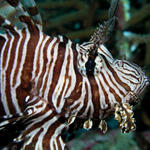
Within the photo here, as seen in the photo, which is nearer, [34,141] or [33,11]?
[34,141]

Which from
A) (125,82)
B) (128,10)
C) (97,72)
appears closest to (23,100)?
(97,72)

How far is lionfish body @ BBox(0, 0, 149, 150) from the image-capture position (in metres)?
1.77

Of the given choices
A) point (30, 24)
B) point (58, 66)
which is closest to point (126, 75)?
point (58, 66)

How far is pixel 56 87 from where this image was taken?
1.78m

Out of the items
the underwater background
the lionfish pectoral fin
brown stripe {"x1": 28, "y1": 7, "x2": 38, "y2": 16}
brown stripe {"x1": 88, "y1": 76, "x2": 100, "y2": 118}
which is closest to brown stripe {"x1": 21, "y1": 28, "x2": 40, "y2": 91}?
brown stripe {"x1": 28, "y1": 7, "x2": 38, "y2": 16}

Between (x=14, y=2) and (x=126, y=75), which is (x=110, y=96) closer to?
(x=126, y=75)

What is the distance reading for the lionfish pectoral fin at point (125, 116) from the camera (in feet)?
5.77

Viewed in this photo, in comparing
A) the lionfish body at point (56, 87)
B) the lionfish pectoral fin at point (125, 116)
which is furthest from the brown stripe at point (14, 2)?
the lionfish pectoral fin at point (125, 116)

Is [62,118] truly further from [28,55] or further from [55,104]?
[28,55]

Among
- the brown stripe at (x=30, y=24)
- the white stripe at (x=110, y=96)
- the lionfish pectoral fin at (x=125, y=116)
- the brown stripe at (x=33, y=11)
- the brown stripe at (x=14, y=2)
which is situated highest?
the brown stripe at (x=14, y=2)

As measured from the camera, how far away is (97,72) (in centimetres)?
179

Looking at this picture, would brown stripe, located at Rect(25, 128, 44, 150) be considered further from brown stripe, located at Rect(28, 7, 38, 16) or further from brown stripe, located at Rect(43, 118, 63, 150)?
brown stripe, located at Rect(28, 7, 38, 16)

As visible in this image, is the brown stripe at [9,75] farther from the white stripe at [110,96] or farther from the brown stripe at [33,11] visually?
the white stripe at [110,96]

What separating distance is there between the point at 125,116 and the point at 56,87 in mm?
586
